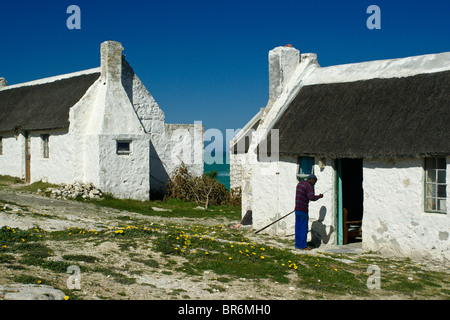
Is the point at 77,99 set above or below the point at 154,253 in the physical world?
above

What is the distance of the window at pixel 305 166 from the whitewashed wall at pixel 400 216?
1.88 m

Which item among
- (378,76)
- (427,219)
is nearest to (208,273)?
(427,219)

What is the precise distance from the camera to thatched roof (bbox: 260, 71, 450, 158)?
1209cm

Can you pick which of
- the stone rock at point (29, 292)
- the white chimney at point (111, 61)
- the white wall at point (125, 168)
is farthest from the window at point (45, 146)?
the stone rock at point (29, 292)

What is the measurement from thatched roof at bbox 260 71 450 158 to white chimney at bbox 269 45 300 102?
1.00m

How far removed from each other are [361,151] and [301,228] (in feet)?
7.95

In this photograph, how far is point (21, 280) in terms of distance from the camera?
8289 mm

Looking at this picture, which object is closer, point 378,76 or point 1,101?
point 378,76

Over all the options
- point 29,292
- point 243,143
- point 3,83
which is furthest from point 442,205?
point 3,83

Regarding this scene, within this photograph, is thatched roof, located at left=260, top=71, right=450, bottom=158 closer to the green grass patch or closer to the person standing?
the person standing
